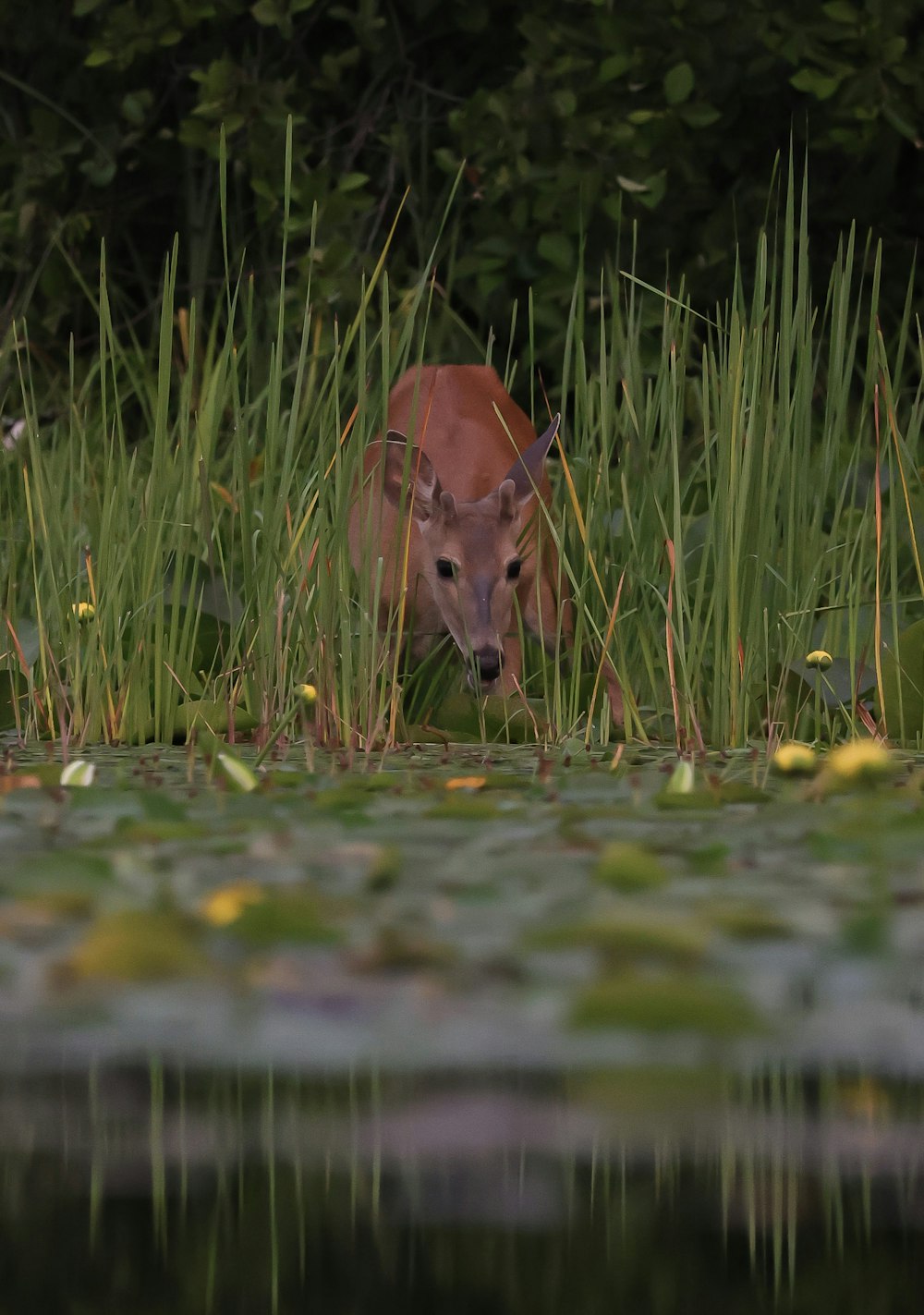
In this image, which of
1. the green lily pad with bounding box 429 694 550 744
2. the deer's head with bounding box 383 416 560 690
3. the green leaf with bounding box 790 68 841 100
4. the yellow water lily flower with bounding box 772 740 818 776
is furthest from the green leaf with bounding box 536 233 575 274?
the yellow water lily flower with bounding box 772 740 818 776

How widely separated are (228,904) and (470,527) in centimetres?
302

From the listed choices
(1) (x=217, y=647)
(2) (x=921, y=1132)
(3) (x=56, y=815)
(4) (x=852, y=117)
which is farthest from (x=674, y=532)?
(4) (x=852, y=117)

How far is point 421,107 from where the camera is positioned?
632 cm

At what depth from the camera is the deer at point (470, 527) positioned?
12.9 ft

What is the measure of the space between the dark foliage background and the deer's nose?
172cm

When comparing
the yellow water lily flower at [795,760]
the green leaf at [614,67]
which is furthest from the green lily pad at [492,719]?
the green leaf at [614,67]

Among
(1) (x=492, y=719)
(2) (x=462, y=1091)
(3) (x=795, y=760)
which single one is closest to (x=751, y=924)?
(2) (x=462, y=1091)

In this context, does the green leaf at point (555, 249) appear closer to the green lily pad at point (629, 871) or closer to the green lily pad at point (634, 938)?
the green lily pad at point (629, 871)

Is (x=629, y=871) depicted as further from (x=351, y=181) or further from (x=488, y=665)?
(x=351, y=181)

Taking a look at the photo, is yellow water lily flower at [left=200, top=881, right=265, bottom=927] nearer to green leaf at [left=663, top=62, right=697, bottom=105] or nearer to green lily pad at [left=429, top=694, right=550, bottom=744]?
green lily pad at [left=429, top=694, right=550, bottom=744]

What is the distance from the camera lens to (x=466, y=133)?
562cm

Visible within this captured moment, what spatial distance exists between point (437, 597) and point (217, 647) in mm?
1030

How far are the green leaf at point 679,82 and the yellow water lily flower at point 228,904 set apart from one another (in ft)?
14.6

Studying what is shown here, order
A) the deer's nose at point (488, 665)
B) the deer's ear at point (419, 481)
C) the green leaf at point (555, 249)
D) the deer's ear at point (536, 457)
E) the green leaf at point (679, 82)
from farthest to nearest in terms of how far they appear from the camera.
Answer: the green leaf at point (555, 249), the green leaf at point (679, 82), the deer's ear at point (419, 481), the deer's ear at point (536, 457), the deer's nose at point (488, 665)
